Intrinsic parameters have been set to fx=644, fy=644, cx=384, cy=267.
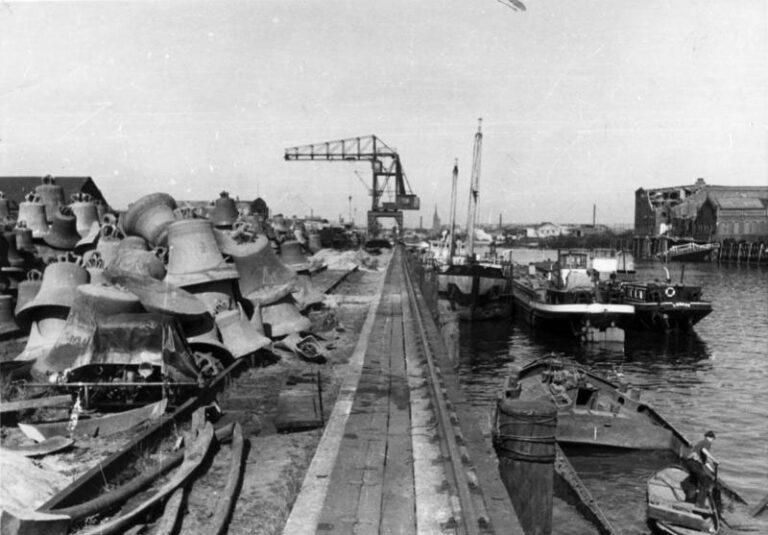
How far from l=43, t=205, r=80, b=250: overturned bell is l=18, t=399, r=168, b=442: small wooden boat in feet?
41.1

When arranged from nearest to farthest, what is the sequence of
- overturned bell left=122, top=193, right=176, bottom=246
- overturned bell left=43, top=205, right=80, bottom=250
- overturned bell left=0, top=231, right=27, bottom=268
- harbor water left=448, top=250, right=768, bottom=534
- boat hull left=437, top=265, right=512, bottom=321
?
harbor water left=448, top=250, right=768, bottom=534
overturned bell left=122, top=193, right=176, bottom=246
overturned bell left=0, top=231, right=27, bottom=268
overturned bell left=43, top=205, right=80, bottom=250
boat hull left=437, top=265, right=512, bottom=321

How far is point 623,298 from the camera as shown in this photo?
114ft

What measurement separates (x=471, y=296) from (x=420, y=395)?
2964 cm

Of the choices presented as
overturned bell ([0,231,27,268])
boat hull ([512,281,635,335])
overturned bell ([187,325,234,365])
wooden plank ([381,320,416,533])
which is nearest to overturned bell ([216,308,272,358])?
overturned bell ([187,325,234,365])

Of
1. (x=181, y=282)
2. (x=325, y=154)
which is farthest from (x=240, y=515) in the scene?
(x=325, y=154)

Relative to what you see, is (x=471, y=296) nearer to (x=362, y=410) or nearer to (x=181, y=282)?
(x=181, y=282)

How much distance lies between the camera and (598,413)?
15.1 metres

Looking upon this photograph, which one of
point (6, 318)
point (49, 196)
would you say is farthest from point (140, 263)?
point (49, 196)

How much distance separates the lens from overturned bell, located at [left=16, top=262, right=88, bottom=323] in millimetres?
11203

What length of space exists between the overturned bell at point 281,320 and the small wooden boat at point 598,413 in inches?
205

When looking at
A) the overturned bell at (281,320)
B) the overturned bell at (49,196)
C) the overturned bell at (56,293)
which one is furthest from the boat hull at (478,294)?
the overturned bell at (56,293)

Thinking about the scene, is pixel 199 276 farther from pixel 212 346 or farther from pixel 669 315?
pixel 669 315

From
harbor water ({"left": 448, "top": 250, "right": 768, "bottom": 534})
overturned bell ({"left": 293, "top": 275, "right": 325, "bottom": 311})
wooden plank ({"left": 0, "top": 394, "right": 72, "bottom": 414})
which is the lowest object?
harbor water ({"left": 448, "top": 250, "right": 768, "bottom": 534})

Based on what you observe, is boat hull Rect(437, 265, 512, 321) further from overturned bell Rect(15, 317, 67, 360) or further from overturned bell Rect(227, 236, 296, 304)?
overturned bell Rect(15, 317, 67, 360)
